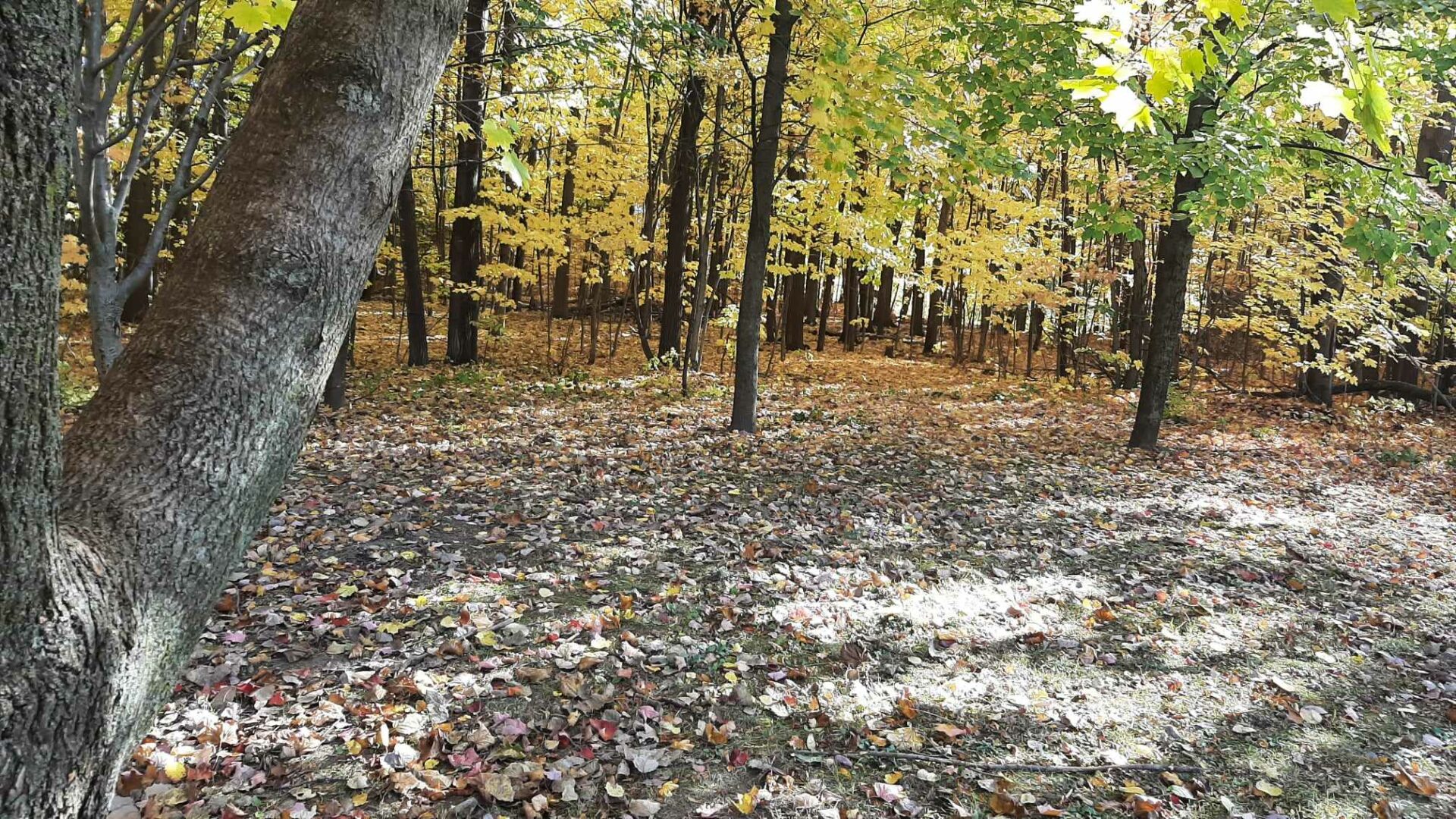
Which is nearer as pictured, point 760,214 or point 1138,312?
point 760,214

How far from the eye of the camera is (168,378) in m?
1.18

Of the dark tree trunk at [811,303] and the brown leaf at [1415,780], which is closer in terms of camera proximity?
the brown leaf at [1415,780]

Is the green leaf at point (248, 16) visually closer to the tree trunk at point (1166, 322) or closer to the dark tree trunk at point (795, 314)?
the tree trunk at point (1166, 322)

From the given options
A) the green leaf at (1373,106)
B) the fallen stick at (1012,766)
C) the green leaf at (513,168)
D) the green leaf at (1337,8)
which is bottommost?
the fallen stick at (1012,766)

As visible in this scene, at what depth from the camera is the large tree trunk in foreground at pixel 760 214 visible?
7.96 m

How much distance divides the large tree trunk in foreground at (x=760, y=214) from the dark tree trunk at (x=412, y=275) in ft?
17.7

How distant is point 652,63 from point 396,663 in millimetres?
7966

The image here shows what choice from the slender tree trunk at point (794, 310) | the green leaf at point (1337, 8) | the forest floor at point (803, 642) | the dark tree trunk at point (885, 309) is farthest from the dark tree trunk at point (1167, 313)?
the dark tree trunk at point (885, 309)

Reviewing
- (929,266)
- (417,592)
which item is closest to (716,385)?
(929,266)

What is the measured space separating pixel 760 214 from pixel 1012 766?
6.37 meters

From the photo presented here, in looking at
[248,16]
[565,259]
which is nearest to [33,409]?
[248,16]

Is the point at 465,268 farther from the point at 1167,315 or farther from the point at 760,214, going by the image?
the point at 1167,315

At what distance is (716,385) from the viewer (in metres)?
12.0

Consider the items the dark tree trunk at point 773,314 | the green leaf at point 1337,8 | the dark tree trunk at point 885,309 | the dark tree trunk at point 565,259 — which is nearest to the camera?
the green leaf at point 1337,8
